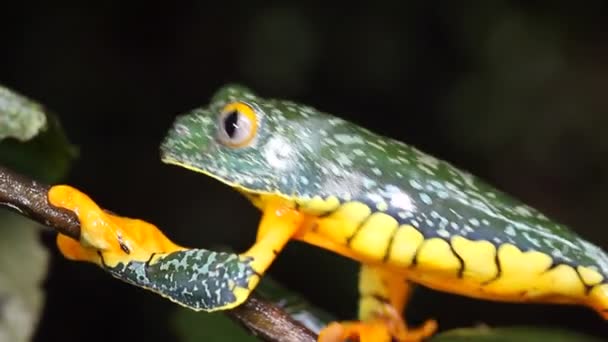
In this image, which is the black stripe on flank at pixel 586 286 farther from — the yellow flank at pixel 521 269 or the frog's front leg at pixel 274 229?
the frog's front leg at pixel 274 229

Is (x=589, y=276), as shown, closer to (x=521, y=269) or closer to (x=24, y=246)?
(x=521, y=269)

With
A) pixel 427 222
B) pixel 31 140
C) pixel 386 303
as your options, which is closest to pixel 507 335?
pixel 386 303

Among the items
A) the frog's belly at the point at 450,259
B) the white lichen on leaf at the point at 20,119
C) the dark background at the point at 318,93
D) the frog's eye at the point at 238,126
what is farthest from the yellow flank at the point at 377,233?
the dark background at the point at 318,93

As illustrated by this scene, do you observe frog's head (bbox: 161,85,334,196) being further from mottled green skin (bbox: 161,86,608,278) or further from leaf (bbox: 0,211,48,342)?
leaf (bbox: 0,211,48,342)

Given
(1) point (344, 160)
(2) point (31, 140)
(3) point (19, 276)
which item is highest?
(1) point (344, 160)

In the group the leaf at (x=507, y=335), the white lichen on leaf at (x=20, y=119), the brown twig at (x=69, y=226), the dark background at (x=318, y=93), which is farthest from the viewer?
the dark background at (x=318, y=93)
